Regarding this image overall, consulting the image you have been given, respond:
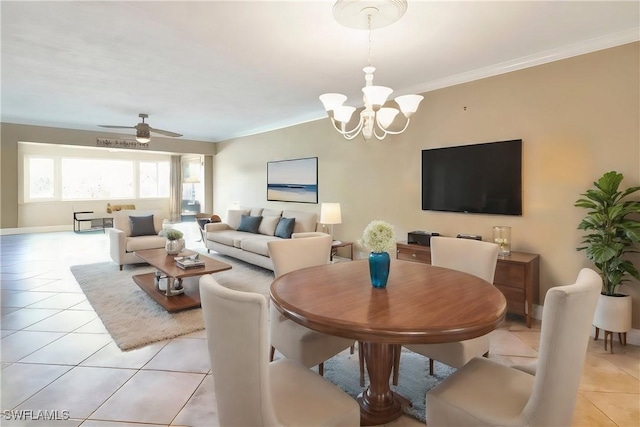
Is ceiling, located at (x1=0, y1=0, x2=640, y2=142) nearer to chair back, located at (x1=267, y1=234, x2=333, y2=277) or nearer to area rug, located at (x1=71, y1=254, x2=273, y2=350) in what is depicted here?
chair back, located at (x1=267, y1=234, x2=333, y2=277)

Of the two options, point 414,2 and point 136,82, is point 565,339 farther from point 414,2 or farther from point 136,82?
point 136,82

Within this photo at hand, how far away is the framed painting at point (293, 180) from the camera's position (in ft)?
19.8

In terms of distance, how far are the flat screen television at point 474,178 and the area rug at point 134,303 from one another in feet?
8.11

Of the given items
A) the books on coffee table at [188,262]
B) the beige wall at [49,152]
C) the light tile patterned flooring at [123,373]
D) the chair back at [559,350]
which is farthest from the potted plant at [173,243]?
the beige wall at [49,152]

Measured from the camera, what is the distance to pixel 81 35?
291 cm

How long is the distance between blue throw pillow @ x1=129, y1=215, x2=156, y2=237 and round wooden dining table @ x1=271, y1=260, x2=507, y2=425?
4.51 meters

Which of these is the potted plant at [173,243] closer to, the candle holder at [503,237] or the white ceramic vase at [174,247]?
the white ceramic vase at [174,247]

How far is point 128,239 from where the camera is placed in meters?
5.27

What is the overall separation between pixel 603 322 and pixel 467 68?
2754mm

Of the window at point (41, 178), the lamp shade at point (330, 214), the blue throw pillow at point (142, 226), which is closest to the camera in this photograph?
the lamp shade at point (330, 214)

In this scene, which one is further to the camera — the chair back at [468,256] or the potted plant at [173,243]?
the potted plant at [173,243]

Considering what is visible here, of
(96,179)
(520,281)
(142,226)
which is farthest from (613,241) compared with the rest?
(96,179)

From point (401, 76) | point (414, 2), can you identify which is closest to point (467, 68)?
point (401, 76)

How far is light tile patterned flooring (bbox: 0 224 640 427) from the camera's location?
6.38ft
